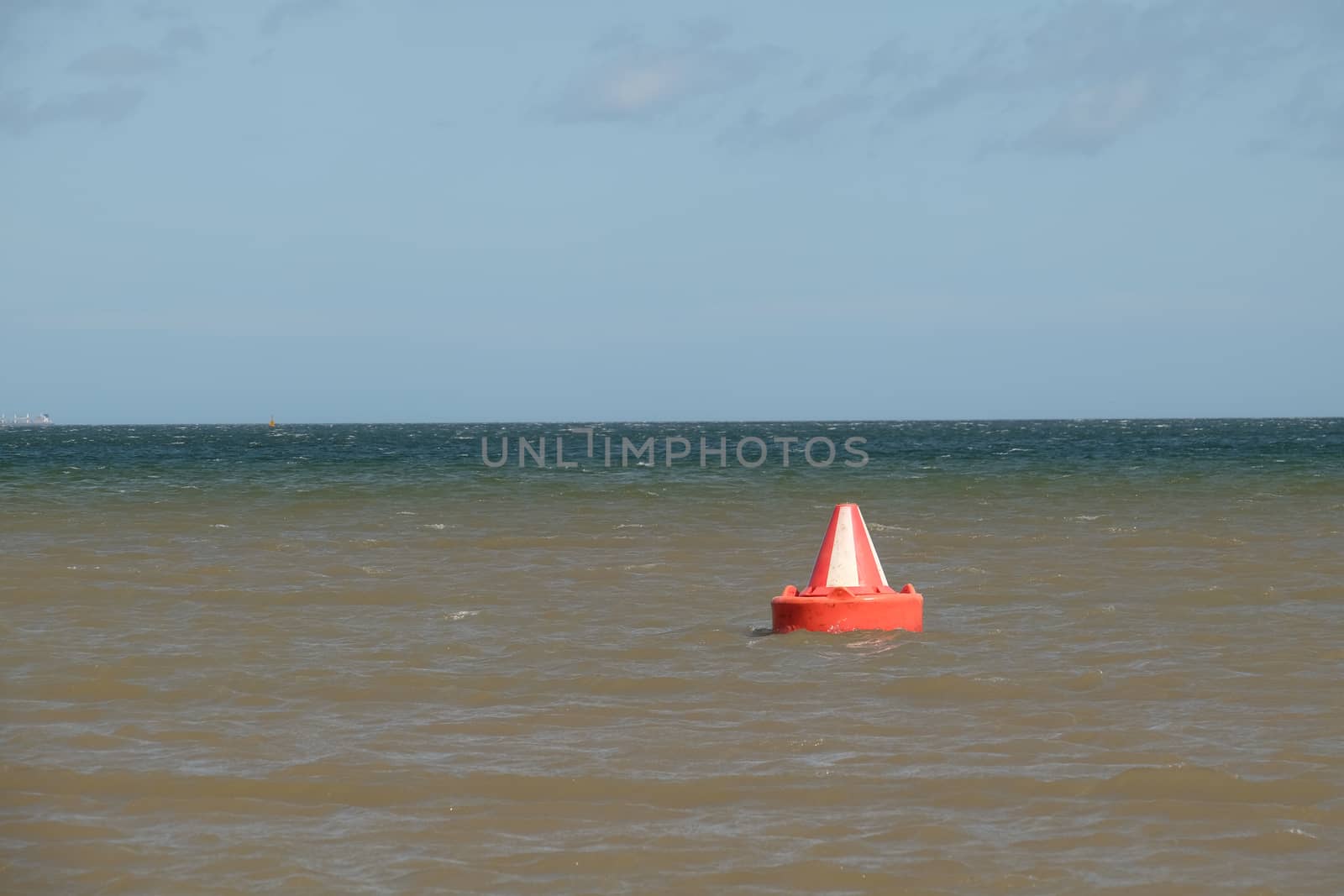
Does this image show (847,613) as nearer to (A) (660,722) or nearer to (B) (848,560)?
(B) (848,560)

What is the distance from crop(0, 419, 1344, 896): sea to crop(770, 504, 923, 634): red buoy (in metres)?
0.25

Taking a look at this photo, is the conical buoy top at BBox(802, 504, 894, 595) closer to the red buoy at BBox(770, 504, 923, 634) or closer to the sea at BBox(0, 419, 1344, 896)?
the red buoy at BBox(770, 504, 923, 634)

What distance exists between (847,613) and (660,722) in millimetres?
2922

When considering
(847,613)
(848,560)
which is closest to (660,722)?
(847,613)

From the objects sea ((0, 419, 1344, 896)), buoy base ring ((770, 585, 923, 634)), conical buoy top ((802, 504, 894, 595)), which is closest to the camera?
sea ((0, 419, 1344, 896))

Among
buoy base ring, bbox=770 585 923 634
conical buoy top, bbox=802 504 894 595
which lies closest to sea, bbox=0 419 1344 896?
buoy base ring, bbox=770 585 923 634

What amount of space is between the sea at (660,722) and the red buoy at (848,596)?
0.25 metres

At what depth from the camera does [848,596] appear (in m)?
9.70

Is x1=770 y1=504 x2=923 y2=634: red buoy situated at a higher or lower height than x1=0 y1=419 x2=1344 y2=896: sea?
higher

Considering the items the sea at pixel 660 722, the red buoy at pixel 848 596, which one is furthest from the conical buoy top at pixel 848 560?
the sea at pixel 660 722

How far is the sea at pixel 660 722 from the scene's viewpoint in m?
4.87

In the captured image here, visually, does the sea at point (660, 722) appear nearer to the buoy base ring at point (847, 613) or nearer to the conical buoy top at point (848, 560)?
the buoy base ring at point (847, 613)

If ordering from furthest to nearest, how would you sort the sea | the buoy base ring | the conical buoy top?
the conical buoy top → the buoy base ring → the sea

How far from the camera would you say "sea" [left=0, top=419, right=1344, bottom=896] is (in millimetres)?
4867
